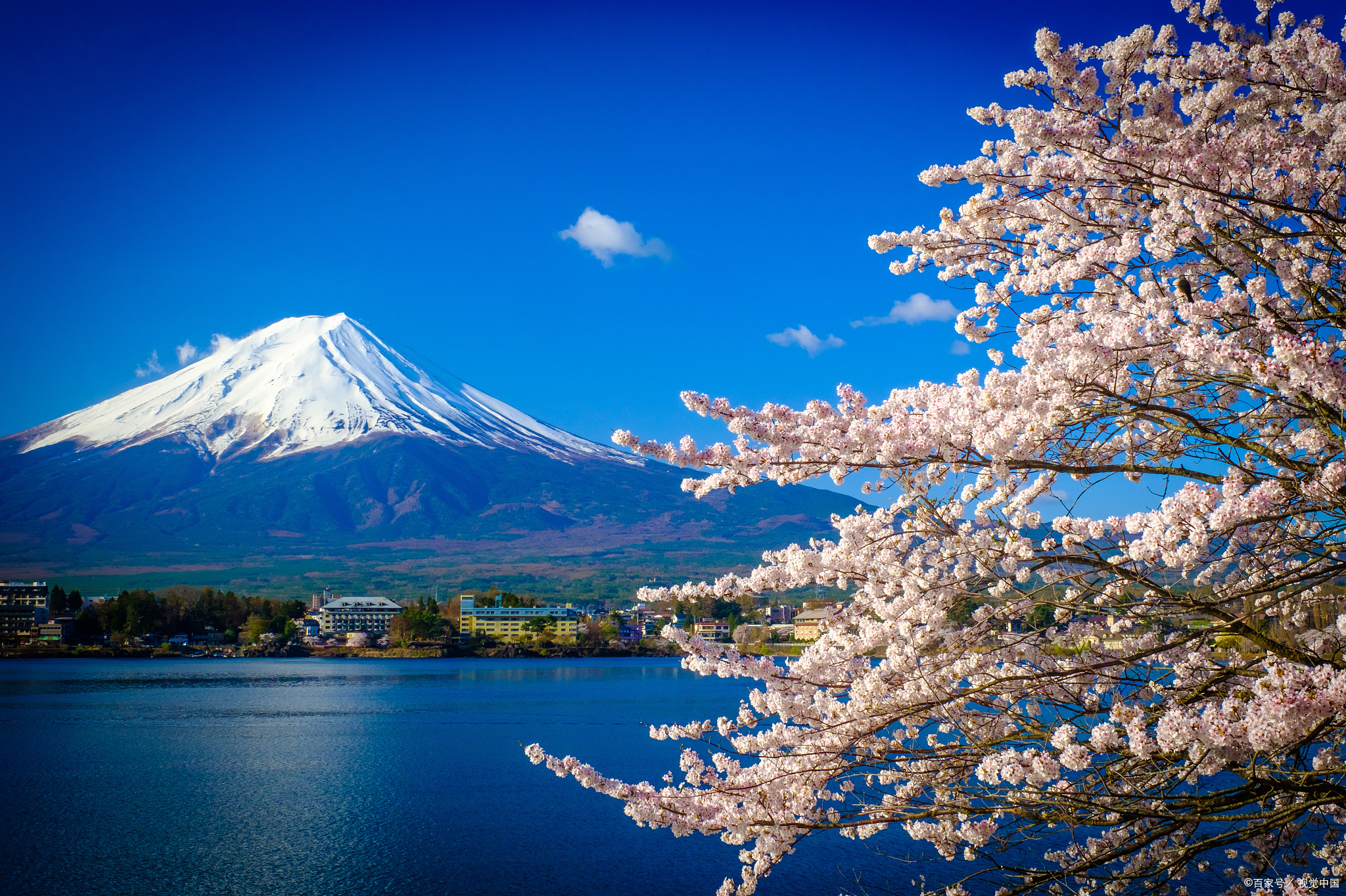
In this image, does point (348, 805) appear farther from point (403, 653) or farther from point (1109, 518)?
point (403, 653)

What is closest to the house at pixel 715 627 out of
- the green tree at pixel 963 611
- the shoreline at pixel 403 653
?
the shoreline at pixel 403 653

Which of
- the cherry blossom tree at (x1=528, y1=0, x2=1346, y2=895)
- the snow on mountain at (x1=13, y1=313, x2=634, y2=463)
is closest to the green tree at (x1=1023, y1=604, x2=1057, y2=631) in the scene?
the cherry blossom tree at (x1=528, y1=0, x2=1346, y2=895)

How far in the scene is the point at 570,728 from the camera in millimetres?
23219

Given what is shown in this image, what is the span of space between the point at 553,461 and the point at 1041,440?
143 m

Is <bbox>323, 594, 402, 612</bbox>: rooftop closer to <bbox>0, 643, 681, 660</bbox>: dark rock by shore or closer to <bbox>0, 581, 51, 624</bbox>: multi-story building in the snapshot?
<bbox>0, 643, 681, 660</bbox>: dark rock by shore

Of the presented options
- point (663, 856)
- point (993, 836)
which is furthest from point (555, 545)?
point (993, 836)

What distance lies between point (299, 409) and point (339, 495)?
932 inches

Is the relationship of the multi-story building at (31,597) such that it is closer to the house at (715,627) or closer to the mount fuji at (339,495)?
the mount fuji at (339,495)

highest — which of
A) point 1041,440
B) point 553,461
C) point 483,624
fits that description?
point 553,461

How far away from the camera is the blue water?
35.4ft

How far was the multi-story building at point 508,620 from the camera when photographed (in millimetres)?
78188

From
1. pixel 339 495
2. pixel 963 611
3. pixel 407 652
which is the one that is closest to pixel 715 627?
pixel 407 652

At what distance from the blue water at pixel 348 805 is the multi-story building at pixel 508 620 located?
1811 inches

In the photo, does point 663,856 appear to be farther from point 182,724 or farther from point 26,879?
point 182,724
